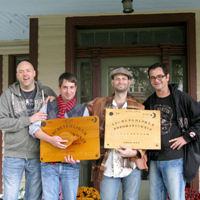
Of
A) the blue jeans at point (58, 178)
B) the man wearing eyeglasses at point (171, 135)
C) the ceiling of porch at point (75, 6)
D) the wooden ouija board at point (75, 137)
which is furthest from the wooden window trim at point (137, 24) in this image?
the blue jeans at point (58, 178)

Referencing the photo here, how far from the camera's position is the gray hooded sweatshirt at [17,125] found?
103 inches

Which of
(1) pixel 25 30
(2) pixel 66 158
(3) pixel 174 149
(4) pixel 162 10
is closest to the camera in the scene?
(2) pixel 66 158

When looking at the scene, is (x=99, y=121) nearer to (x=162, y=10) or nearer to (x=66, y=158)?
(x=66, y=158)

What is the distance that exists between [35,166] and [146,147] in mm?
1105

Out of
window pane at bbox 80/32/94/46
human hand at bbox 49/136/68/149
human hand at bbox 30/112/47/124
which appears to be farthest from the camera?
window pane at bbox 80/32/94/46

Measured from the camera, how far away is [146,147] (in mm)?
2590

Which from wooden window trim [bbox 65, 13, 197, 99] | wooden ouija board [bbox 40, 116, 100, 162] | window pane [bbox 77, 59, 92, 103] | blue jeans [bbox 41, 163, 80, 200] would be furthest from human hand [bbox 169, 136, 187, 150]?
window pane [bbox 77, 59, 92, 103]

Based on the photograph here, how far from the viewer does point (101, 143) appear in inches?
107

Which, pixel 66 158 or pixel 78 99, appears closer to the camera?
pixel 66 158

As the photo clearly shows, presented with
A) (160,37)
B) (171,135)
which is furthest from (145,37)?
(171,135)

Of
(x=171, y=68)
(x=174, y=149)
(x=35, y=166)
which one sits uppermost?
(x=171, y=68)

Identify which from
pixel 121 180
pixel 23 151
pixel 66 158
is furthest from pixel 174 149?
pixel 23 151

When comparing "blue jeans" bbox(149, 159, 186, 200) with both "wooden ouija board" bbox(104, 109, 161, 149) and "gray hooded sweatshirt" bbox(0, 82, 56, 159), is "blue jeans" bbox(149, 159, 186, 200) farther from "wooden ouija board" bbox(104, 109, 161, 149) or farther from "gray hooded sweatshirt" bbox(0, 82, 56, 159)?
"gray hooded sweatshirt" bbox(0, 82, 56, 159)

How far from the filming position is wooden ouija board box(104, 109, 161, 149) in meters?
2.58
